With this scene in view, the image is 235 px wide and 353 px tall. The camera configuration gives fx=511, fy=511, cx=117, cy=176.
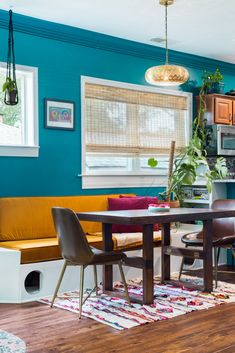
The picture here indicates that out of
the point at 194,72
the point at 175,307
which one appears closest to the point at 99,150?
the point at 194,72

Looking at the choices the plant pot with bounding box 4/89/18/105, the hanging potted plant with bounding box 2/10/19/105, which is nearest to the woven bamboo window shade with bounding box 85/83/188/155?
the hanging potted plant with bounding box 2/10/19/105

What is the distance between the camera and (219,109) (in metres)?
6.76

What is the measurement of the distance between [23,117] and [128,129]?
142cm

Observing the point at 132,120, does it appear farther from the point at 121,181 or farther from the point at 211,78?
the point at 211,78

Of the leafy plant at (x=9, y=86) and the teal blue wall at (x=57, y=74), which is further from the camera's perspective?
the teal blue wall at (x=57, y=74)

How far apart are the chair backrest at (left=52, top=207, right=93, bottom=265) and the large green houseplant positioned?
2403mm

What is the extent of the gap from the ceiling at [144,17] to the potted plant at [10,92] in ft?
2.44

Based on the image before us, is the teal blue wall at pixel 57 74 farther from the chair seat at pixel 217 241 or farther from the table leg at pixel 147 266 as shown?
the table leg at pixel 147 266

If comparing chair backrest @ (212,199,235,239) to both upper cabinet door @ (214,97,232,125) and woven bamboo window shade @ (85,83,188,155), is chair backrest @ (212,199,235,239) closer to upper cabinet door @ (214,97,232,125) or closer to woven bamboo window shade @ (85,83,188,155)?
woven bamboo window shade @ (85,83,188,155)

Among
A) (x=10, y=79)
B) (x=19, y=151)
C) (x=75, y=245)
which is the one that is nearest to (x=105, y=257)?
(x=75, y=245)

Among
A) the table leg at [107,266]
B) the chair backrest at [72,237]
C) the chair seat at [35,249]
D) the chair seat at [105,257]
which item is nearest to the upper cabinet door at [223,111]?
the table leg at [107,266]

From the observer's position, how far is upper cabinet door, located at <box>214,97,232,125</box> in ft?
22.1

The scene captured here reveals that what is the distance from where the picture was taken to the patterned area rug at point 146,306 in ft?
12.5

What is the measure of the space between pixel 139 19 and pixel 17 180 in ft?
6.91
